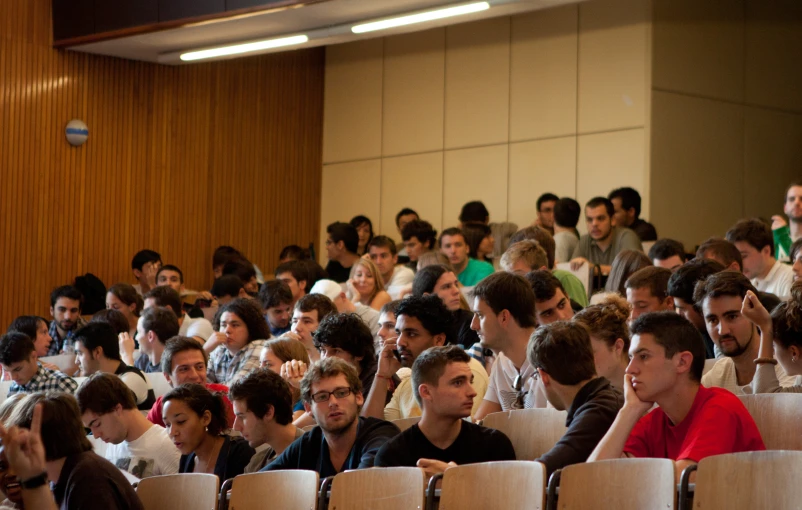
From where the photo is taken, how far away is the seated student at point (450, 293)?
5.64 m

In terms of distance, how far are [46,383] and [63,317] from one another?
211 cm

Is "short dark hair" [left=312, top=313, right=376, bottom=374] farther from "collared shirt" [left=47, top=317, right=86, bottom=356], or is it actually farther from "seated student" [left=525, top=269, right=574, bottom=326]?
"collared shirt" [left=47, top=317, right=86, bottom=356]

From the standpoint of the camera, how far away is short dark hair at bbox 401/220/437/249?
26.8 ft

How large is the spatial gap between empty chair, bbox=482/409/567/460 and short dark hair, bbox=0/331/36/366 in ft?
10.6

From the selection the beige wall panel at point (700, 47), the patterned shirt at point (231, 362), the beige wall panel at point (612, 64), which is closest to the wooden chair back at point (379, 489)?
the patterned shirt at point (231, 362)

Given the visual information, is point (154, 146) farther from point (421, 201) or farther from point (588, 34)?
point (588, 34)

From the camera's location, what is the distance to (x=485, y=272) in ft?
24.0

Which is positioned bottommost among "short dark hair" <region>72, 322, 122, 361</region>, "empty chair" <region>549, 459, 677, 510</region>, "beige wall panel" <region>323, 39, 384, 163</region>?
"empty chair" <region>549, 459, 677, 510</region>

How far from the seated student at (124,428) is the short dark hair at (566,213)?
3.98m

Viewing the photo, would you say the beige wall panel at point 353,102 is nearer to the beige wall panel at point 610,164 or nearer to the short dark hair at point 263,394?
the beige wall panel at point 610,164

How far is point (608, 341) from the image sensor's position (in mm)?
4039

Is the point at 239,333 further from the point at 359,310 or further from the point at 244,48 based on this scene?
the point at 244,48

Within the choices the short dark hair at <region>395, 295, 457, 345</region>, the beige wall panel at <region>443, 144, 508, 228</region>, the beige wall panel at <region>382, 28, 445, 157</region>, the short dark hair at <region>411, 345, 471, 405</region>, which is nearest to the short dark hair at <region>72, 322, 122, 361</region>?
the short dark hair at <region>395, 295, 457, 345</region>

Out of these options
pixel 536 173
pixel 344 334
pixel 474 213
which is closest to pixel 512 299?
pixel 344 334
